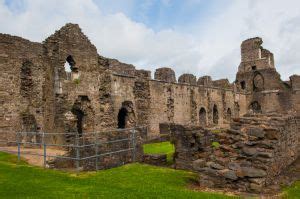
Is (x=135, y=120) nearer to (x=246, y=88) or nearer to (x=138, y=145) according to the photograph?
(x=138, y=145)

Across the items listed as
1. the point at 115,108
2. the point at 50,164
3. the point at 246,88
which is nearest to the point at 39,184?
the point at 50,164

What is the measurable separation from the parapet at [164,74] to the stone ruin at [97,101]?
0.28 ft

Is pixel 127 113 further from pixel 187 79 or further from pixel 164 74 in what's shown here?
pixel 187 79

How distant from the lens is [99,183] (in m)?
9.59

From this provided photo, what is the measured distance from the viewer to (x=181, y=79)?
1241 inches

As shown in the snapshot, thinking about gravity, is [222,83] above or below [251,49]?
below

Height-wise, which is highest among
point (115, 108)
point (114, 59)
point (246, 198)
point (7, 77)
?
point (114, 59)

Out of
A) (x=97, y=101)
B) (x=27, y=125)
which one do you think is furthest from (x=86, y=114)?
(x=27, y=125)

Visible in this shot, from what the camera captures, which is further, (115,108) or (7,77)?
Result: (115,108)

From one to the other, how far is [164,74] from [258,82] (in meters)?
20.4

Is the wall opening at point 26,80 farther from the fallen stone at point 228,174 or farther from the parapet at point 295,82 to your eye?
the parapet at point 295,82

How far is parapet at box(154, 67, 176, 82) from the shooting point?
28453mm

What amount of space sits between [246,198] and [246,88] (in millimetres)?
38162

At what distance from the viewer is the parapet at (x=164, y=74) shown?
28.5 m
